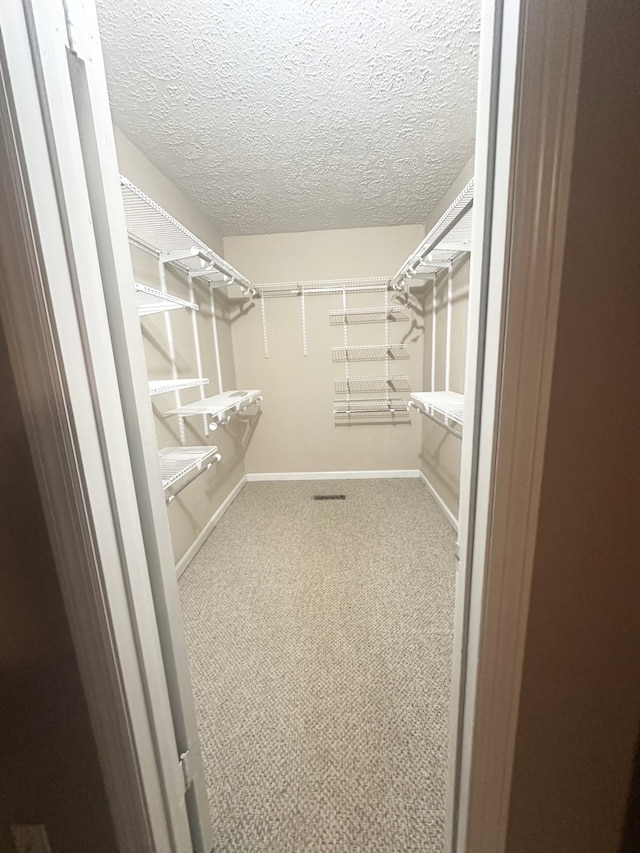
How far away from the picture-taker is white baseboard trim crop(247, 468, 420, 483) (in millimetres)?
3398

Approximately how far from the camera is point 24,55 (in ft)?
1.52

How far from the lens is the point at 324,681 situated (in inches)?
52.1

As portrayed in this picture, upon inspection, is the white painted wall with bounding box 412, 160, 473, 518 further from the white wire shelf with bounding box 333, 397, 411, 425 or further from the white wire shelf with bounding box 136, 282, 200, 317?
the white wire shelf with bounding box 136, 282, 200, 317

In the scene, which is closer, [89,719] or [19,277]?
[19,277]

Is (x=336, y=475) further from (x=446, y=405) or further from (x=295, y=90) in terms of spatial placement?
(x=295, y=90)

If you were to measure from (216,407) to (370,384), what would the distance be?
66.4 inches

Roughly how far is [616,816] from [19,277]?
55.9 inches

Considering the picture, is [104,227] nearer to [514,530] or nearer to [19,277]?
[19,277]

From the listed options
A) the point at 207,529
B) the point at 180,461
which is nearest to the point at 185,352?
the point at 180,461

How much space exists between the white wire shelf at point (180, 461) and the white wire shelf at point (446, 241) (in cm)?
164

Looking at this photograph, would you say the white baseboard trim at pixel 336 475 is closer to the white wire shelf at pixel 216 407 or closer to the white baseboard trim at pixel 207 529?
the white baseboard trim at pixel 207 529

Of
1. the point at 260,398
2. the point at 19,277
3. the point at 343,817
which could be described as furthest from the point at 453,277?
the point at 343,817

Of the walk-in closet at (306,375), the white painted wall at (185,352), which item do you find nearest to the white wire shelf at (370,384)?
the walk-in closet at (306,375)

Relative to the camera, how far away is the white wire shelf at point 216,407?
1960 mm
